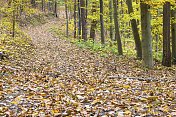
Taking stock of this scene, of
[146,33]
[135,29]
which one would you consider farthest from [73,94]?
A: [135,29]

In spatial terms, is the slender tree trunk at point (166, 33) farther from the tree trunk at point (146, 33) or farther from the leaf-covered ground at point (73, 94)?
the leaf-covered ground at point (73, 94)

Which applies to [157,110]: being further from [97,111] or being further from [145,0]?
[145,0]

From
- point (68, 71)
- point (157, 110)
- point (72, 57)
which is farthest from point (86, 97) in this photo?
point (72, 57)

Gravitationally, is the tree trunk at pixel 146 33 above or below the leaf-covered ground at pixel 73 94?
above

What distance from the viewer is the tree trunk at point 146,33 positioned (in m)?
9.59

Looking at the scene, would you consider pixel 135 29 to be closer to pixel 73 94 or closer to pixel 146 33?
pixel 146 33

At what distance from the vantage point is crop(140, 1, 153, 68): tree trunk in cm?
959

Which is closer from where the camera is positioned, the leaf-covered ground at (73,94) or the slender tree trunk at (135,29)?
the leaf-covered ground at (73,94)

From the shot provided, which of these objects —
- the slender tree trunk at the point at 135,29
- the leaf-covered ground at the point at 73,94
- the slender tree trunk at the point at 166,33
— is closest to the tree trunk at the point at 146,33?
the slender tree trunk at the point at 166,33

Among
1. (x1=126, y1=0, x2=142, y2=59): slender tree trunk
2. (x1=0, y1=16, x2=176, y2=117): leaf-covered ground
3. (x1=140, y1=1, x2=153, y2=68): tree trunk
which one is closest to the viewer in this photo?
(x1=0, y1=16, x2=176, y2=117): leaf-covered ground

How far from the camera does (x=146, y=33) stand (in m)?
9.74

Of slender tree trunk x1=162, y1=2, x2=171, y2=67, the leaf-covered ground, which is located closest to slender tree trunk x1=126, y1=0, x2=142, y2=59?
slender tree trunk x1=162, y1=2, x2=171, y2=67

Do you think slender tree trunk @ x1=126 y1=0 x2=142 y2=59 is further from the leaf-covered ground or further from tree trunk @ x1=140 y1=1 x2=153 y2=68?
the leaf-covered ground

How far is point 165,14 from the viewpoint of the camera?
10.8m
